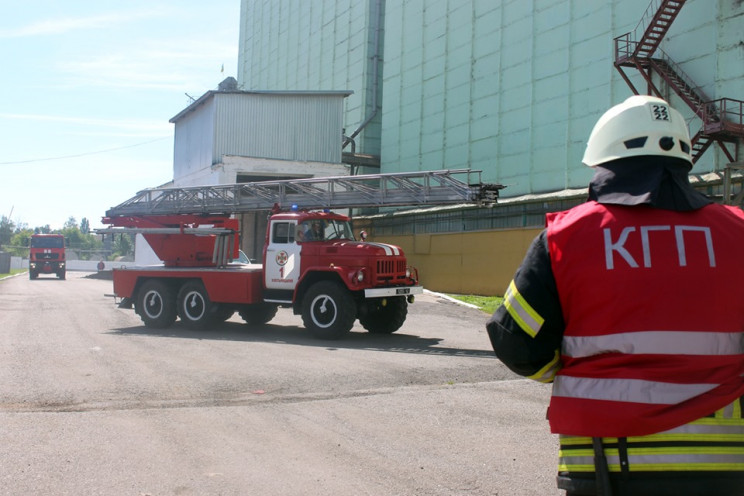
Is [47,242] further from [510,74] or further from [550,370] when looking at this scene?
[550,370]

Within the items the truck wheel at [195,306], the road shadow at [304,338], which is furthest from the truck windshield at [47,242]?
the truck wheel at [195,306]

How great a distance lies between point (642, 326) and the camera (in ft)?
6.64

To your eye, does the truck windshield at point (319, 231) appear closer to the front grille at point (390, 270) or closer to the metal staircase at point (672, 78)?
the front grille at point (390, 270)

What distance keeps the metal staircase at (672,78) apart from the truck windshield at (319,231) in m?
9.34

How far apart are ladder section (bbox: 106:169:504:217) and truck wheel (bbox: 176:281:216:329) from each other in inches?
99.5

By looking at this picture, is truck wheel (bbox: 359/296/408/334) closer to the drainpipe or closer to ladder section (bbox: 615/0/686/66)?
ladder section (bbox: 615/0/686/66)

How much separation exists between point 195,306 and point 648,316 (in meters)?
13.8

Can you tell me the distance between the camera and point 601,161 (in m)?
2.25

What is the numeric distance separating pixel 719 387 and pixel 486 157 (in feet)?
80.2

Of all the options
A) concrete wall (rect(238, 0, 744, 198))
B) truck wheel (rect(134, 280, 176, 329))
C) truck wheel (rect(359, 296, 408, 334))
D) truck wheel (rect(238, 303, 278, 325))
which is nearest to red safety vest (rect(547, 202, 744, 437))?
truck wheel (rect(359, 296, 408, 334))

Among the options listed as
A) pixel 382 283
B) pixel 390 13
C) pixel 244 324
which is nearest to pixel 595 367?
pixel 382 283

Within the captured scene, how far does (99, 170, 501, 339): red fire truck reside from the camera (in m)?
12.8

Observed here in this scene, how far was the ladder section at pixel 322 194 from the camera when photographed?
12984 millimetres

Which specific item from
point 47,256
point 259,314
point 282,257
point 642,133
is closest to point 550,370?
point 642,133
